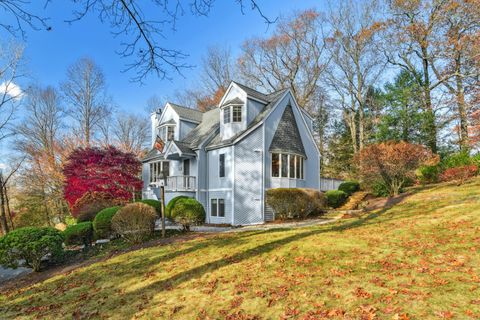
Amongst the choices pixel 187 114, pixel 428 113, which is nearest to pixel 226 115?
pixel 187 114

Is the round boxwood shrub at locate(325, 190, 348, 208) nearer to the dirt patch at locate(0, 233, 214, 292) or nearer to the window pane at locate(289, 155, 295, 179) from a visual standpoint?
the window pane at locate(289, 155, 295, 179)

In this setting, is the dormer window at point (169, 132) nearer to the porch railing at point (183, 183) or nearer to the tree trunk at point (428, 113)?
A: the porch railing at point (183, 183)

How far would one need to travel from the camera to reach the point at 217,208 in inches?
790

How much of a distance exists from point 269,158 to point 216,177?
3.88 metres

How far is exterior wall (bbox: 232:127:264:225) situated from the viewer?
18875 millimetres

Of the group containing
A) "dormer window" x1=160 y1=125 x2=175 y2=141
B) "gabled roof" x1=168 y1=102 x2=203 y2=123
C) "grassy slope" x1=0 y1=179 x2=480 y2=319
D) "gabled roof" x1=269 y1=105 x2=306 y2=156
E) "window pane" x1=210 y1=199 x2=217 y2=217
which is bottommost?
"grassy slope" x1=0 y1=179 x2=480 y2=319

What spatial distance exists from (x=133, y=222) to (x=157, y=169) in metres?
13.5

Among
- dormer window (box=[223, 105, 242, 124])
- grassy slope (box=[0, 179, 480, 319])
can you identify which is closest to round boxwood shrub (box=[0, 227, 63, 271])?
grassy slope (box=[0, 179, 480, 319])

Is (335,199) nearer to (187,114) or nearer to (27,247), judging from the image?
(187,114)

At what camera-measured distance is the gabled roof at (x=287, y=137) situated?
66.1ft

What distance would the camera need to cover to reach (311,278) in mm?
6254

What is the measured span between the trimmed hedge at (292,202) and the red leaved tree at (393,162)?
598 centimetres

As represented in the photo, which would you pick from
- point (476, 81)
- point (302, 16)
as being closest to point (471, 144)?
point (476, 81)

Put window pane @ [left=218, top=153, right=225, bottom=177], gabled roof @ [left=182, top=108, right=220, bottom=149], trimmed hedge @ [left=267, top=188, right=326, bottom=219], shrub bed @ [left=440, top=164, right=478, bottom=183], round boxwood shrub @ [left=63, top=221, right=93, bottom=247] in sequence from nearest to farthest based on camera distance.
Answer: round boxwood shrub @ [left=63, top=221, right=93, bottom=247] < trimmed hedge @ [left=267, top=188, right=326, bottom=219] < shrub bed @ [left=440, top=164, right=478, bottom=183] < window pane @ [left=218, top=153, right=225, bottom=177] < gabled roof @ [left=182, top=108, right=220, bottom=149]
